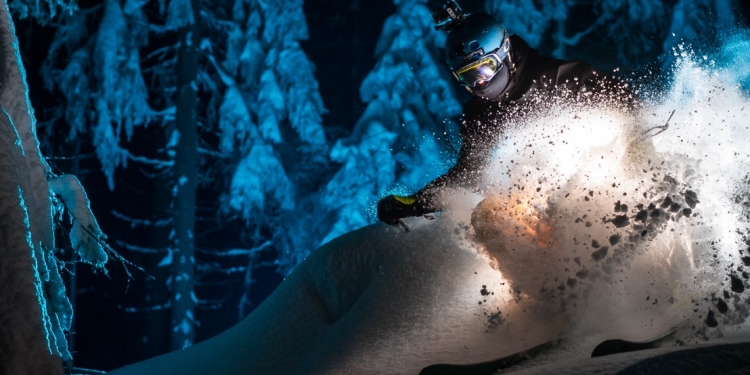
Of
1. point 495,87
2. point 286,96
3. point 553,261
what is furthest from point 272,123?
point 553,261

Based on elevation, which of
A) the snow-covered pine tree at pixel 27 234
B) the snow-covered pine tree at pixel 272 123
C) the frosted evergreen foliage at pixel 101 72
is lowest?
the snow-covered pine tree at pixel 272 123

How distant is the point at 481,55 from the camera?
505cm

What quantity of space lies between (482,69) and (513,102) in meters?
0.41

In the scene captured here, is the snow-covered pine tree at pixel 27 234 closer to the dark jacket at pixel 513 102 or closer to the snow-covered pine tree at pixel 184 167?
the dark jacket at pixel 513 102

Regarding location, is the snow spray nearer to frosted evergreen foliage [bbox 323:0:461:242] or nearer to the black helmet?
the black helmet

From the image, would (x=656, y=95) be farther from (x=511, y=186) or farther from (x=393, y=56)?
(x=393, y=56)

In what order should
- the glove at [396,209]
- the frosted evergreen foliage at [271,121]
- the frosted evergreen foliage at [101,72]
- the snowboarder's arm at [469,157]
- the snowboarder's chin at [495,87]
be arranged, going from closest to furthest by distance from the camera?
the glove at [396,209] < the snowboarder's arm at [469,157] < the snowboarder's chin at [495,87] < the frosted evergreen foliage at [101,72] < the frosted evergreen foliage at [271,121]

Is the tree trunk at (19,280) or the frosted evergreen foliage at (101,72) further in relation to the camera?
the frosted evergreen foliage at (101,72)

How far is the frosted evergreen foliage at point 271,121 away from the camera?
16.2m

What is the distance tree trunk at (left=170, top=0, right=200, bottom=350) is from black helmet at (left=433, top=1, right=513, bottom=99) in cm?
1088

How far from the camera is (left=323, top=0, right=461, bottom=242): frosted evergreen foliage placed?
49.8ft

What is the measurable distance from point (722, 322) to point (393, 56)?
12.8 metres

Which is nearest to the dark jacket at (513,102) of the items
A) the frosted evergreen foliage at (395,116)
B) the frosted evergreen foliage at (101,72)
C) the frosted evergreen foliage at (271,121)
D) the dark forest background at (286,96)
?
the dark forest background at (286,96)

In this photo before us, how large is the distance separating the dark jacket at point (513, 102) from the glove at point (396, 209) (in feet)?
0.28
